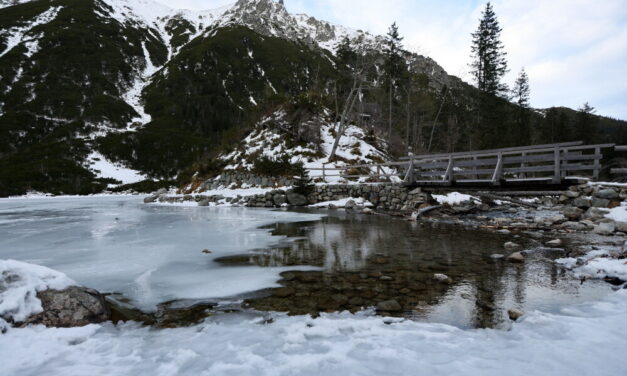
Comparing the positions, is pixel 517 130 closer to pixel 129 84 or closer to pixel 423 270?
pixel 423 270

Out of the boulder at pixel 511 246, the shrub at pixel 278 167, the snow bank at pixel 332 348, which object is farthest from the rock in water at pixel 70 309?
the shrub at pixel 278 167

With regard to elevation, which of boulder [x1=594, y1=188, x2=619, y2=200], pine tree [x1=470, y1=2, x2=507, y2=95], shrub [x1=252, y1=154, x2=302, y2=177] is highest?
pine tree [x1=470, y1=2, x2=507, y2=95]

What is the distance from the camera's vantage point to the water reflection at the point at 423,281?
13.6 ft

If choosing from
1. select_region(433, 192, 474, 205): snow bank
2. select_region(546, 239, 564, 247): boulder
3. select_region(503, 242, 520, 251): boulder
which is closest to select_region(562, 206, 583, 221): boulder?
select_region(546, 239, 564, 247): boulder

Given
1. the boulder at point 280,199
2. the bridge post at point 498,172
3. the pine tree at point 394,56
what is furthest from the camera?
the pine tree at point 394,56

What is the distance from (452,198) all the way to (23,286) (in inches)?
682

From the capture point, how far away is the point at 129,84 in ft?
364

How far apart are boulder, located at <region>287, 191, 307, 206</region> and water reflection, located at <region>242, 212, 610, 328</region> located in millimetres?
12823

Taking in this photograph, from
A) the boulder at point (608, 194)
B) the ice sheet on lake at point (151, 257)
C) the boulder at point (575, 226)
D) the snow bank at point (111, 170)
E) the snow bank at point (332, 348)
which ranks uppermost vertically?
the snow bank at point (111, 170)

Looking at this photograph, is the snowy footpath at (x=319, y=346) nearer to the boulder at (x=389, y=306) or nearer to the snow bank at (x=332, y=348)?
the snow bank at (x=332, y=348)

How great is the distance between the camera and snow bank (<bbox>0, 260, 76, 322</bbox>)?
3449 millimetres

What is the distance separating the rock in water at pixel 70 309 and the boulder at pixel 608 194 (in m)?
14.4

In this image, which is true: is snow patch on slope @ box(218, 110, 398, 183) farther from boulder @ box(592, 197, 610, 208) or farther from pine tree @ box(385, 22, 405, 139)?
boulder @ box(592, 197, 610, 208)

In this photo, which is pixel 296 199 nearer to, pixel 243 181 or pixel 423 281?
pixel 243 181
